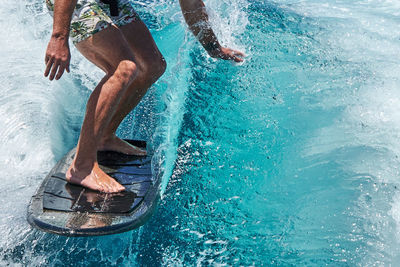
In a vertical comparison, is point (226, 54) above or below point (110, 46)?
below

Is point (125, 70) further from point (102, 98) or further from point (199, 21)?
point (199, 21)

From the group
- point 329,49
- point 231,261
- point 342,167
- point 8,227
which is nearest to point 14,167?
point 8,227

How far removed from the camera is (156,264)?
2.46 meters

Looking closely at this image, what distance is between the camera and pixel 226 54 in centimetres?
402

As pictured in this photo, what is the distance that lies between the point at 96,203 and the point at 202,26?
1936 mm

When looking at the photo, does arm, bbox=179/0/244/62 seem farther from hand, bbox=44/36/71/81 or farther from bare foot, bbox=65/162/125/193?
bare foot, bbox=65/162/125/193

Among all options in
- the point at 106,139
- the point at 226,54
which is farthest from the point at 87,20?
the point at 226,54

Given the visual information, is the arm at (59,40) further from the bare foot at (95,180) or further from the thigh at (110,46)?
the bare foot at (95,180)

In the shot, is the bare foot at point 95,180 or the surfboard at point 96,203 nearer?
the surfboard at point 96,203

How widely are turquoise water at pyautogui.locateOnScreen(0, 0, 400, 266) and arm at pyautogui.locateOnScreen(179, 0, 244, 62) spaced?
0.27 meters

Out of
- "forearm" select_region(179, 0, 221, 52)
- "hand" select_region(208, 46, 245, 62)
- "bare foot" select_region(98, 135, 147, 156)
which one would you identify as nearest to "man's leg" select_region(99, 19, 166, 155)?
"bare foot" select_region(98, 135, 147, 156)

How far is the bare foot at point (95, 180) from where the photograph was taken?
2572 mm

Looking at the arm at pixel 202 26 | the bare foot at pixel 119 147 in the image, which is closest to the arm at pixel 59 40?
the bare foot at pixel 119 147

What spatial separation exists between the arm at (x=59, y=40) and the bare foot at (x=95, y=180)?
1.88 ft
